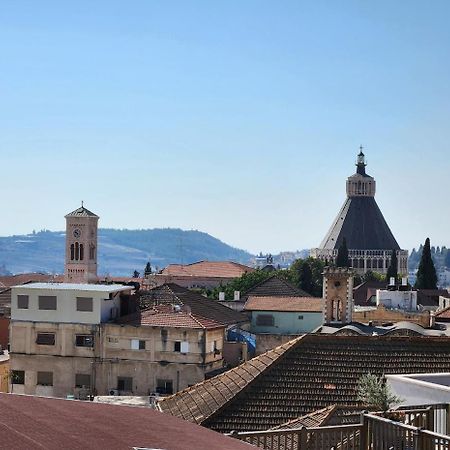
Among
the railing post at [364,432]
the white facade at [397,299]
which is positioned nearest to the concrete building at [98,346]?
the railing post at [364,432]

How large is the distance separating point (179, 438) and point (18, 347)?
34952 mm

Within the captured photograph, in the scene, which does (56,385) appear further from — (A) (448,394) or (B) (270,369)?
(A) (448,394)

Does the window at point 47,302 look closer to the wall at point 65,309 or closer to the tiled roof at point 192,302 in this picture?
the wall at point 65,309

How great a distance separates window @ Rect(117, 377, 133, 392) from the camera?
139 feet

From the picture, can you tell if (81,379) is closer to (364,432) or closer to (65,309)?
(65,309)

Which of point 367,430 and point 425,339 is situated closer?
point 367,430

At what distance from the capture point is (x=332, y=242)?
6511 inches

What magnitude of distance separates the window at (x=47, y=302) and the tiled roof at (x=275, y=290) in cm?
3486

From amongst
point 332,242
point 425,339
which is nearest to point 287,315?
point 425,339

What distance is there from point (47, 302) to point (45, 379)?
3.44m

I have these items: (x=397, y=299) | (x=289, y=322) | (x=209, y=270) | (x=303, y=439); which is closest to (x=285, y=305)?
(x=289, y=322)

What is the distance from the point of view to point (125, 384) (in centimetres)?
4269

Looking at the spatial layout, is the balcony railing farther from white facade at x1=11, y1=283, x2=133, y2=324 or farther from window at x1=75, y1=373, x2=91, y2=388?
white facade at x1=11, y1=283, x2=133, y2=324

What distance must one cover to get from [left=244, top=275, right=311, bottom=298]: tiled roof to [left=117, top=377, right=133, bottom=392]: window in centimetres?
3544
